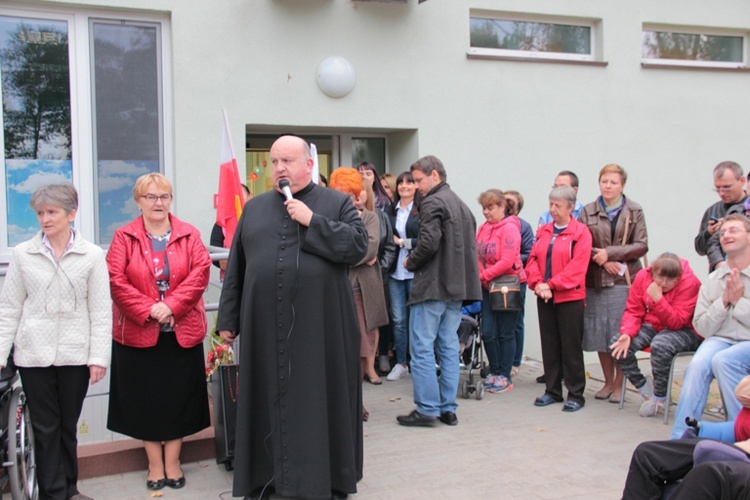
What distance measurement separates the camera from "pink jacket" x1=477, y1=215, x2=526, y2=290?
7.13 metres

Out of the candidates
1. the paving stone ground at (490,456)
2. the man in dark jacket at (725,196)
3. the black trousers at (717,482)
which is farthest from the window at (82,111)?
the black trousers at (717,482)

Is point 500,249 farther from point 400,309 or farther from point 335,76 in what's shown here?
point 335,76

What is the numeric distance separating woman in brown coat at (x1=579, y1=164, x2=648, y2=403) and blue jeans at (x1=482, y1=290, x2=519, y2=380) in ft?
2.42

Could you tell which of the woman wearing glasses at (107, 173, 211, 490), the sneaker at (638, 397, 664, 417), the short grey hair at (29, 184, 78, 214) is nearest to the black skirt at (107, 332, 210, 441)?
the woman wearing glasses at (107, 173, 211, 490)

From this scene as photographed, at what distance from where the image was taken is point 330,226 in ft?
13.9

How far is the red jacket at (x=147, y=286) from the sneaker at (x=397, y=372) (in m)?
3.25

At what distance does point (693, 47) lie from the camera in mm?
9625

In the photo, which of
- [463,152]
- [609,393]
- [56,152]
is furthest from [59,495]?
[463,152]

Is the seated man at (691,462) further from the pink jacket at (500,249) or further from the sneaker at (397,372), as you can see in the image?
the sneaker at (397,372)

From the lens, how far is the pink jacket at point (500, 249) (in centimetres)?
713

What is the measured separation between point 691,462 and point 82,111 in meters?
6.13

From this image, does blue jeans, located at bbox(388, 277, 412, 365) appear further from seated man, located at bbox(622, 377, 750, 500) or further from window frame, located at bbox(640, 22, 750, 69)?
A: window frame, located at bbox(640, 22, 750, 69)

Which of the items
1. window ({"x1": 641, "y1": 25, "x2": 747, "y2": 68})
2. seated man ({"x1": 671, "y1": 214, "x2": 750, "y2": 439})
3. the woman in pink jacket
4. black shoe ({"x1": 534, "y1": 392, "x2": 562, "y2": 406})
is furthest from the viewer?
window ({"x1": 641, "y1": 25, "x2": 747, "y2": 68})

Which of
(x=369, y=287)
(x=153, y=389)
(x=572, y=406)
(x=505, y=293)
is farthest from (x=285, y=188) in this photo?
(x=572, y=406)
